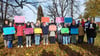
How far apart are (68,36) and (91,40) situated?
1564mm

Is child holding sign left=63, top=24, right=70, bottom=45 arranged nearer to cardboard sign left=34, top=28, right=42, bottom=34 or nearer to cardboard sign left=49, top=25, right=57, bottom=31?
cardboard sign left=49, top=25, right=57, bottom=31

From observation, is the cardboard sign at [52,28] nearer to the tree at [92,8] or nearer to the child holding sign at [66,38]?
the child holding sign at [66,38]

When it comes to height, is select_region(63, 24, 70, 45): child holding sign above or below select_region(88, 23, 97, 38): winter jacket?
below

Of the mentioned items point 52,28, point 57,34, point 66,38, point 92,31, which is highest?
point 52,28

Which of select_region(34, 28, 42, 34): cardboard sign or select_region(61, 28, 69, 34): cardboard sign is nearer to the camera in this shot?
select_region(34, 28, 42, 34): cardboard sign

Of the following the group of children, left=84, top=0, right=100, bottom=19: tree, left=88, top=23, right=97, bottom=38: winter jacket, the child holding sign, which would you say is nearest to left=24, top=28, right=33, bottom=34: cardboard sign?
the group of children

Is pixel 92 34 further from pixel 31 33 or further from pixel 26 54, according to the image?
pixel 26 54

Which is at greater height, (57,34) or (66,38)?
(57,34)

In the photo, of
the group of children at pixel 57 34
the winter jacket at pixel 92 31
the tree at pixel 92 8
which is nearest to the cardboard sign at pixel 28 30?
the group of children at pixel 57 34

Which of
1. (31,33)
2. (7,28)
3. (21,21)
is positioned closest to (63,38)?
(31,33)

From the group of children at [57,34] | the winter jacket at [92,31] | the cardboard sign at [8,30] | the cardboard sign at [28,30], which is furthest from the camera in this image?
the winter jacket at [92,31]

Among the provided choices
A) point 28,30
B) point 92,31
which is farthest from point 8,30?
point 92,31

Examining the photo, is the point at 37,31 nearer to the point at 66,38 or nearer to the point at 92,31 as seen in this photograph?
the point at 66,38

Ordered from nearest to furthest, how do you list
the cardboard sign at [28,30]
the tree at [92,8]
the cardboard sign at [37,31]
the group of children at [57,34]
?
the group of children at [57,34], the cardboard sign at [28,30], the cardboard sign at [37,31], the tree at [92,8]
